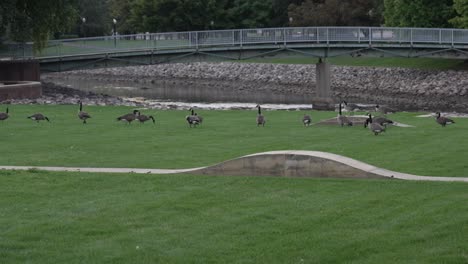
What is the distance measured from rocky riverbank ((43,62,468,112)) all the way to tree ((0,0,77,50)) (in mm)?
22108

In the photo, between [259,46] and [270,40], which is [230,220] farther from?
[270,40]

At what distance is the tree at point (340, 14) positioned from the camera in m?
106

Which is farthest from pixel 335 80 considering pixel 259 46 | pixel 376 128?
pixel 376 128

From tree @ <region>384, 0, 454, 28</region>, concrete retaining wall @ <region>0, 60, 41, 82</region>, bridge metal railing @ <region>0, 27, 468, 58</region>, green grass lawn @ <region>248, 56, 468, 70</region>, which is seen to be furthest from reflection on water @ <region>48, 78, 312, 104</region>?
tree @ <region>384, 0, 454, 28</region>

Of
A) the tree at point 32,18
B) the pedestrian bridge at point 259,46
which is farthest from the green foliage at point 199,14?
the tree at point 32,18

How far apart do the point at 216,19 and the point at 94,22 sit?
2095 centimetres

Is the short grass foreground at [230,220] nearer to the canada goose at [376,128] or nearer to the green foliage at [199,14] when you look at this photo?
the canada goose at [376,128]

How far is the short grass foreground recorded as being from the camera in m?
13.6

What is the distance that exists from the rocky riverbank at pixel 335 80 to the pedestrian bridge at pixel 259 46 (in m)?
3.77

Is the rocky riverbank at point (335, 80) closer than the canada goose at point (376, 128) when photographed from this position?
No

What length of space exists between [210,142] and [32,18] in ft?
101

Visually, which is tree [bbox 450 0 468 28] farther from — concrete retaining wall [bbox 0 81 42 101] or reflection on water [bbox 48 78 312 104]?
concrete retaining wall [bbox 0 81 42 101]

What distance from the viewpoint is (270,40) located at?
69188 mm

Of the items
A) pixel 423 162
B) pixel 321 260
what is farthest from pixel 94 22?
pixel 321 260
